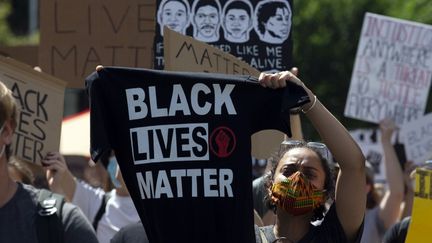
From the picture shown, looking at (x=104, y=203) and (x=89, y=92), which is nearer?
(x=89, y=92)

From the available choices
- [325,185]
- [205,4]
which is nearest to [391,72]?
[205,4]

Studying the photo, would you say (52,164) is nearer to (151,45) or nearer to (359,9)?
(151,45)

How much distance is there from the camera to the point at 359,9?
20.9 meters

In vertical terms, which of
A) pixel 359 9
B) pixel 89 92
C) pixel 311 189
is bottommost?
pixel 359 9

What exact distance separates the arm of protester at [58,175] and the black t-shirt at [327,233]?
1.52 metres

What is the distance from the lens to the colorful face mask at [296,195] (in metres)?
4.02

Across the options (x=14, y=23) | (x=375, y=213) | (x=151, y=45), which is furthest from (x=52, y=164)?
(x=14, y=23)

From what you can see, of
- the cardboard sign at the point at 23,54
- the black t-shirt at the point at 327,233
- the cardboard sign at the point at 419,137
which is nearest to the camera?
the black t-shirt at the point at 327,233

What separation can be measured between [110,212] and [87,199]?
0.16 m

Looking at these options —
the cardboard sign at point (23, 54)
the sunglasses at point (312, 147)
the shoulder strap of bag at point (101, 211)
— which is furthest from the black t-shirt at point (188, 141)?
the cardboard sign at point (23, 54)

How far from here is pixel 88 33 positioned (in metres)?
6.26

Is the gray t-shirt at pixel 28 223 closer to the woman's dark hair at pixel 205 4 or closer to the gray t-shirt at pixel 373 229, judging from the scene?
the woman's dark hair at pixel 205 4

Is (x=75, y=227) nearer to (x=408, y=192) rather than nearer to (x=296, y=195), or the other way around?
(x=296, y=195)

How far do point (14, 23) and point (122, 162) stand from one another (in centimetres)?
2934
